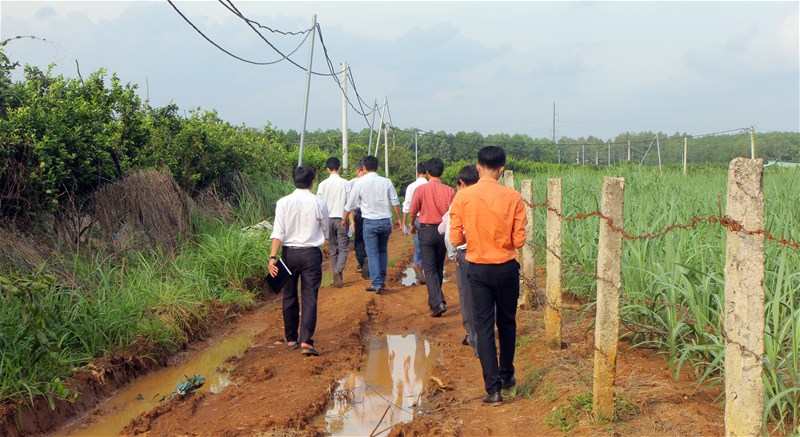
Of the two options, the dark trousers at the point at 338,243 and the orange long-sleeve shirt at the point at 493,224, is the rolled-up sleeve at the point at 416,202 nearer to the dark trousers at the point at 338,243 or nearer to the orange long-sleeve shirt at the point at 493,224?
the dark trousers at the point at 338,243

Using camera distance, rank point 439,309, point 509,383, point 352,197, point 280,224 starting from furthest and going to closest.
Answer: point 352,197, point 439,309, point 280,224, point 509,383

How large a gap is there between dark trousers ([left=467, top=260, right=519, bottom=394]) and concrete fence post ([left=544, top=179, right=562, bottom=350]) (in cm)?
120

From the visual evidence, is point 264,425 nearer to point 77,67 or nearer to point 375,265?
point 375,265

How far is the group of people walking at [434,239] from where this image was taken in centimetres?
542

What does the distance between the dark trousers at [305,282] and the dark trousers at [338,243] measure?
132 inches

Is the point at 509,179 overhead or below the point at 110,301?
overhead

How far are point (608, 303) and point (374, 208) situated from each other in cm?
598

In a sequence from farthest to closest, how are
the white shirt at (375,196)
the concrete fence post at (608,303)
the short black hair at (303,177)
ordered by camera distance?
the white shirt at (375,196) → the short black hair at (303,177) → the concrete fence post at (608,303)

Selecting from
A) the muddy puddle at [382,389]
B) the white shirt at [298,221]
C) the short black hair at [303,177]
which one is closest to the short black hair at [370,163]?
the muddy puddle at [382,389]

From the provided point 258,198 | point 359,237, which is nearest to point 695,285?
point 359,237

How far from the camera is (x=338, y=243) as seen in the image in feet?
36.0

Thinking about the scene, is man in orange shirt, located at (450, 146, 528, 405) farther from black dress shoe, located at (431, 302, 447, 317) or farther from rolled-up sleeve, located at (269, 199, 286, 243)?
black dress shoe, located at (431, 302, 447, 317)

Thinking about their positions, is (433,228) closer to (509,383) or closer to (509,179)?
(509,179)

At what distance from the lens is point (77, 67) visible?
11266mm
